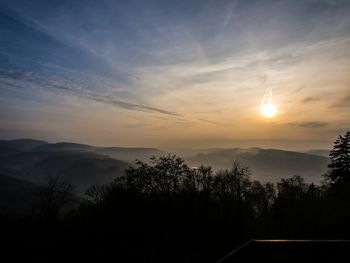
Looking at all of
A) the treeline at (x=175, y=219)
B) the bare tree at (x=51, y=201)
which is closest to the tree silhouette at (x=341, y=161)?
the treeline at (x=175, y=219)

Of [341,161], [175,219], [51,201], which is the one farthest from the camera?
[51,201]

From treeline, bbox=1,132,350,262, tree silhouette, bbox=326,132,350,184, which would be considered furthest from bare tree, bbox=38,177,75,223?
tree silhouette, bbox=326,132,350,184

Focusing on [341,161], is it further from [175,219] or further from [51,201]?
[51,201]

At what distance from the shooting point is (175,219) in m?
23.2

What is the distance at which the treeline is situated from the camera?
1470 cm

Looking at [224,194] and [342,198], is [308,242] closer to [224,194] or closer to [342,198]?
[342,198]

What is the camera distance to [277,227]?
39.7m

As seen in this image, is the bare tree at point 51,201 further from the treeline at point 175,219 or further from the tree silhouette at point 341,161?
the tree silhouette at point 341,161

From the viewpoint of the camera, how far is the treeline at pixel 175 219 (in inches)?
579

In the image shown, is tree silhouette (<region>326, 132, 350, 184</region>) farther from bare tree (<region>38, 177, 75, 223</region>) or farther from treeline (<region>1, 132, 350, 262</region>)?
bare tree (<region>38, 177, 75, 223</region>)

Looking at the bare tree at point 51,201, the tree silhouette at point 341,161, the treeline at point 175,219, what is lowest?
the bare tree at point 51,201

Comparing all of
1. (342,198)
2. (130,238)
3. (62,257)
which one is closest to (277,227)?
(342,198)

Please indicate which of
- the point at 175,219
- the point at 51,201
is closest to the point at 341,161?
the point at 175,219

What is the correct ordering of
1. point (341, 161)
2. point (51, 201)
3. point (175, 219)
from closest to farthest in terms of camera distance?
point (175, 219) → point (341, 161) → point (51, 201)
